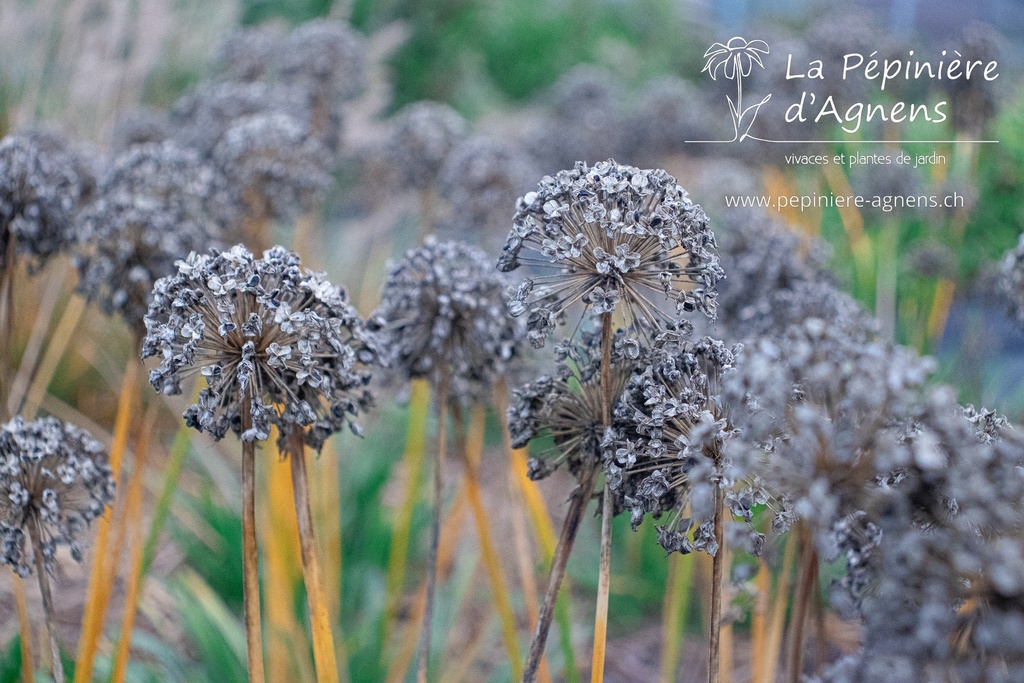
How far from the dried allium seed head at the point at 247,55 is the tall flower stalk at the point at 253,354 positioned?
170 cm

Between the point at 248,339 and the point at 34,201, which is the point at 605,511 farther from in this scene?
the point at 34,201

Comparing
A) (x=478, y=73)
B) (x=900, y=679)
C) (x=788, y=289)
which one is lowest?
(x=900, y=679)

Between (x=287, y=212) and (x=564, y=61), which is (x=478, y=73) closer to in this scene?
(x=564, y=61)

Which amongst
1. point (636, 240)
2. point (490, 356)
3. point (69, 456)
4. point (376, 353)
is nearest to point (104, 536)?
point (69, 456)

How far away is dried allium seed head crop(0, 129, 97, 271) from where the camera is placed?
115 cm

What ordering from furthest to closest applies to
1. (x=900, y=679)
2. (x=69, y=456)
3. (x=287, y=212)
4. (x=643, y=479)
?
(x=287, y=212) → (x=69, y=456) → (x=643, y=479) → (x=900, y=679)

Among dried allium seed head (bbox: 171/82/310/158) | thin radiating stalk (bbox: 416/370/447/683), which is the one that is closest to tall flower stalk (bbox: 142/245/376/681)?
thin radiating stalk (bbox: 416/370/447/683)

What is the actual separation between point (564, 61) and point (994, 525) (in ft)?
18.5

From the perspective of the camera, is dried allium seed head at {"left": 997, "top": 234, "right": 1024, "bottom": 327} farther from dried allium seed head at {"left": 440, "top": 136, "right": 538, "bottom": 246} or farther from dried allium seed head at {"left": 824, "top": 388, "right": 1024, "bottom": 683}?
dried allium seed head at {"left": 440, "top": 136, "right": 538, "bottom": 246}

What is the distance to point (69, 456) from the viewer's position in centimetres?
97

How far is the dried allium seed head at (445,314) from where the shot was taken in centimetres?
114

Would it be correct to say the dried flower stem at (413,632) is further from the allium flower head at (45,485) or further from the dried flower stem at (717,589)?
the dried flower stem at (717,589)

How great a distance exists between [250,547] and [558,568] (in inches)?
14.3

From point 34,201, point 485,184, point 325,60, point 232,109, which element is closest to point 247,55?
point 325,60
